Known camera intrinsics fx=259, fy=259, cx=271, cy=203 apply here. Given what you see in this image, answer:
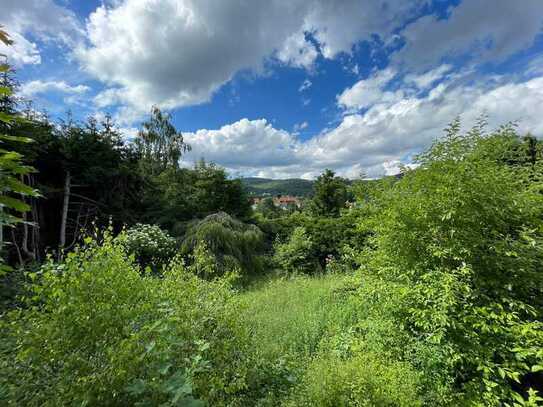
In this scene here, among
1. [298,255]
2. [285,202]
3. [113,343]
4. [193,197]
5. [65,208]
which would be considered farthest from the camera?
[285,202]

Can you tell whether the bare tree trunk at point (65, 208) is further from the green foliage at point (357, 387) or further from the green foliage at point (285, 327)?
the green foliage at point (357, 387)

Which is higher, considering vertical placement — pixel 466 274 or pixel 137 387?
pixel 466 274

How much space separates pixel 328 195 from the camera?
15.1 m

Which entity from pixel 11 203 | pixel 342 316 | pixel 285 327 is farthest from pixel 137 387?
pixel 342 316

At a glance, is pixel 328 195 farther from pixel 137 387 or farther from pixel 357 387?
pixel 137 387

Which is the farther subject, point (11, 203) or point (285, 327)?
point (285, 327)

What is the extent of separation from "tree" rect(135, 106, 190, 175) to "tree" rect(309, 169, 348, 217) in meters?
9.04

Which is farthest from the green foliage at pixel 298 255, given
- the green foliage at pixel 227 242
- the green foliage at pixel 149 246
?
the green foliage at pixel 149 246

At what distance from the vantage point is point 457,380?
96.5 inches

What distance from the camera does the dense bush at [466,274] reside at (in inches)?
86.1

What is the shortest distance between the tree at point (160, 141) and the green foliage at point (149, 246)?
1134 centimetres

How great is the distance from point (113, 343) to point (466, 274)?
117 inches

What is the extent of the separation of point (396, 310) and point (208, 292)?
6.27 ft

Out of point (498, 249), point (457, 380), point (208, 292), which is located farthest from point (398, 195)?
point (208, 292)
